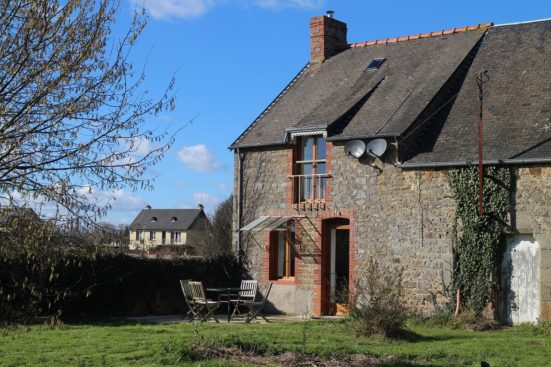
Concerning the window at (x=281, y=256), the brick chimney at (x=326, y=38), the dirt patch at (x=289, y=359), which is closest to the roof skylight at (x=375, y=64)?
the brick chimney at (x=326, y=38)

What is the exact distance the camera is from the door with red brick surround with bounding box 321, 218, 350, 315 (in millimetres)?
18641

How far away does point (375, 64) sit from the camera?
21453 mm

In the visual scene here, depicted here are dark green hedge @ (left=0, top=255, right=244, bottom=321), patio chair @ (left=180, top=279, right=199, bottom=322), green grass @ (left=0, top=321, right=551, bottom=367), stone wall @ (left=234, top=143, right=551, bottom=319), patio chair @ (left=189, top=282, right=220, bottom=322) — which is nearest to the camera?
green grass @ (left=0, top=321, right=551, bottom=367)

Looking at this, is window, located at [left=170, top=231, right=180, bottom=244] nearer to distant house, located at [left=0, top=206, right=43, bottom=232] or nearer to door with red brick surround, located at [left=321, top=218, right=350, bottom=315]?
door with red brick surround, located at [left=321, top=218, right=350, bottom=315]

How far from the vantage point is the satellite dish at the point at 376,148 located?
679 inches

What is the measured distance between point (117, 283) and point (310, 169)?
5.73 meters

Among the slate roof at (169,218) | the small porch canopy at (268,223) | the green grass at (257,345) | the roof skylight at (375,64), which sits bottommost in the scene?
the green grass at (257,345)

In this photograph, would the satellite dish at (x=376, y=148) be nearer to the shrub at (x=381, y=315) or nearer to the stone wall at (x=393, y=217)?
the stone wall at (x=393, y=217)

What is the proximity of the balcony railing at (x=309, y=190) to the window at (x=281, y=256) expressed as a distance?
97 cm

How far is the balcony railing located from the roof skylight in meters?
4.13

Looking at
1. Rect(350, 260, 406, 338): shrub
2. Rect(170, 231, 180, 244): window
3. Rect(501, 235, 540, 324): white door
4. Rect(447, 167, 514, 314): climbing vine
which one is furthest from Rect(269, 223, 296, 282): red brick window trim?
Rect(170, 231, 180, 244): window

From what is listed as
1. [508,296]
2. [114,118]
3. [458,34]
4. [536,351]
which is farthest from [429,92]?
[114,118]

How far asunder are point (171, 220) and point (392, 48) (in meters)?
57.6

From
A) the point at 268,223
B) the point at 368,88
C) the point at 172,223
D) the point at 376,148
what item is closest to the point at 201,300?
the point at 268,223
